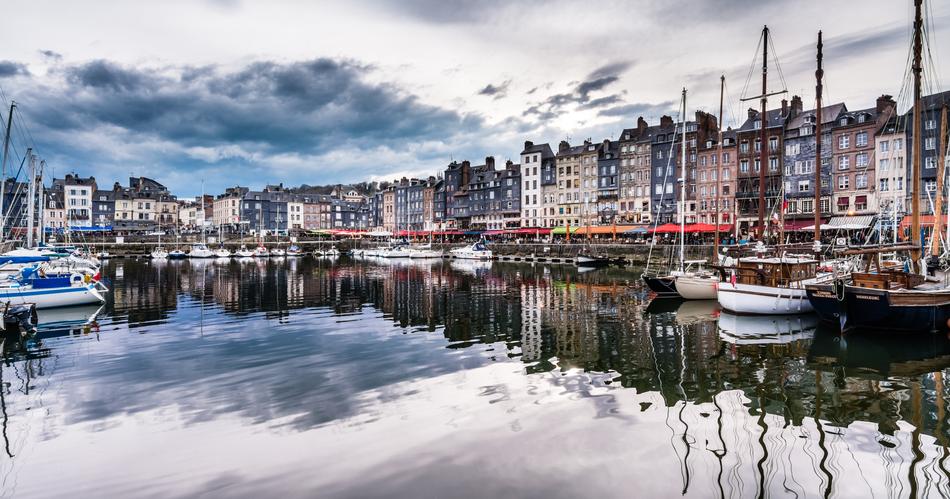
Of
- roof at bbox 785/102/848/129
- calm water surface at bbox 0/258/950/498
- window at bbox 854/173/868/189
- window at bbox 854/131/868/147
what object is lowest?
calm water surface at bbox 0/258/950/498

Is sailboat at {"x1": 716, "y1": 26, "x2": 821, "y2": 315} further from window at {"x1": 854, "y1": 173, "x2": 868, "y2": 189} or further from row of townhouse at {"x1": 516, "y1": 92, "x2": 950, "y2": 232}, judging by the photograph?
window at {"x1": 854, "y1": 173, "x2": 868, "y2": 189}

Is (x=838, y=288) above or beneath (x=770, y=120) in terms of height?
beneath

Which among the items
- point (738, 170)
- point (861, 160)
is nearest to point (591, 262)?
point (738, 170)

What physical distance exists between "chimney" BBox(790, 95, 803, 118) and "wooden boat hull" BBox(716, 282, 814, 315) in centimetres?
5866

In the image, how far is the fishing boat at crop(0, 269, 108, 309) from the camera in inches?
1081

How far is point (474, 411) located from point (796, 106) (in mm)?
78815

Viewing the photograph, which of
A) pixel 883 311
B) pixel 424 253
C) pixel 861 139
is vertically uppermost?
pixel 861 139

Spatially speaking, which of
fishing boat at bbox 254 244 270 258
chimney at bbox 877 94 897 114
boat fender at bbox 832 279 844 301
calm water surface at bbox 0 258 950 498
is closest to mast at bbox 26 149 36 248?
calm water surface at bbox 0 258 950 498

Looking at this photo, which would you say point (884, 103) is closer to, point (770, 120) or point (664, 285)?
point (770, 120)

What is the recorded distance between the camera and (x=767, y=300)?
24656mm

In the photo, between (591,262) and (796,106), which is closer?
(591,262)

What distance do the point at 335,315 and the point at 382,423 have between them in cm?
1666

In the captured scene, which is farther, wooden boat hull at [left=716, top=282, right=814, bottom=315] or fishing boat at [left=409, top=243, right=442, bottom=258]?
fishing boat at [left=409, top=243, right=442, bottom=258]

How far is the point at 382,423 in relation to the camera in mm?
11289
